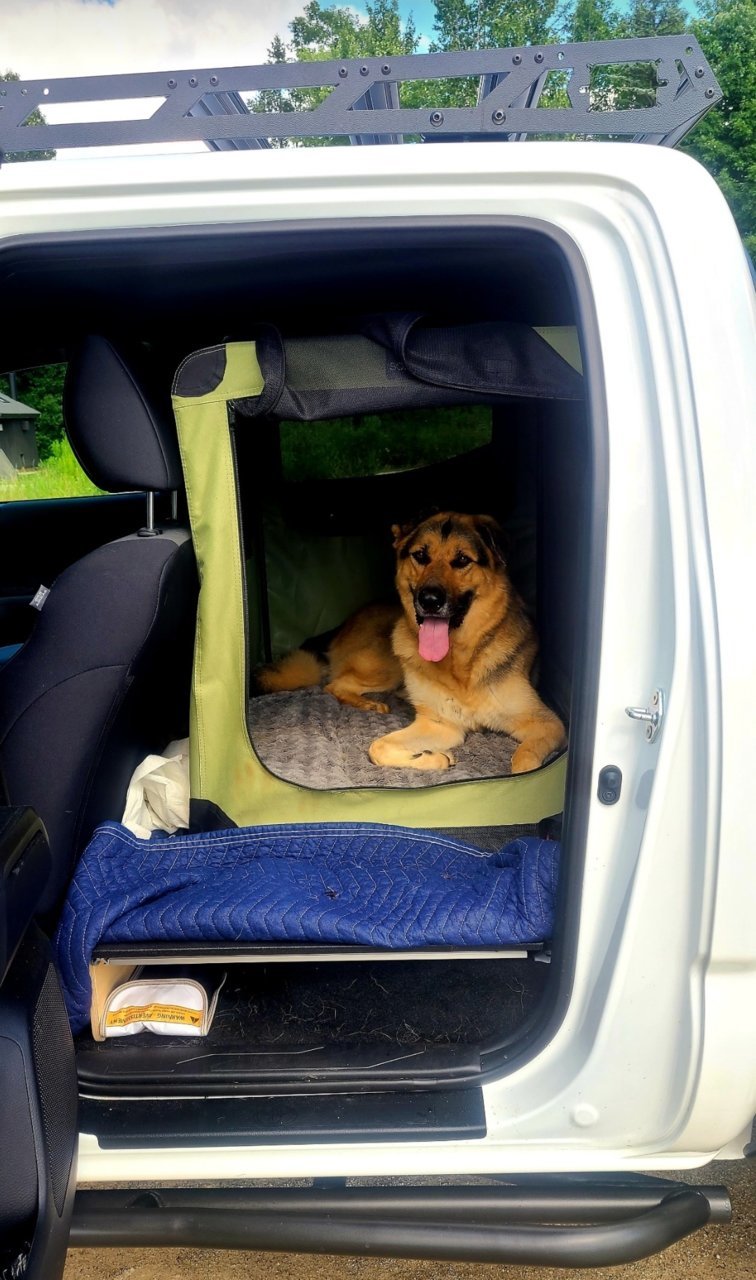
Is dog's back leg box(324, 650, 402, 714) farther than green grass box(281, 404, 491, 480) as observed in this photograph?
Yes

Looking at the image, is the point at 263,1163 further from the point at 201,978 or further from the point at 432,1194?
the point at 201,978

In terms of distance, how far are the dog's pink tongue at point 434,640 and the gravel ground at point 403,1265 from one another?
200cm

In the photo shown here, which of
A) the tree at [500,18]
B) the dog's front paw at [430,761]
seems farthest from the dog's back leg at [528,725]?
the tree at [500,18]

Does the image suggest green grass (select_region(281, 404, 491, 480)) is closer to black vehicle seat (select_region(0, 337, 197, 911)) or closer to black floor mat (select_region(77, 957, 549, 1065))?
black vehicle seat (select_region(0, 337, 197, 911))

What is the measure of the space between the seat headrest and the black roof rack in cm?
48

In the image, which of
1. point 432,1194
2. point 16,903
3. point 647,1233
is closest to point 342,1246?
point 432,1194

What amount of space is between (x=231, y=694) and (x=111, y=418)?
2.77 ft

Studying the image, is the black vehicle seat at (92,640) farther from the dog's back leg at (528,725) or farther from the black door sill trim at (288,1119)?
the dog's back leg at (528,725)

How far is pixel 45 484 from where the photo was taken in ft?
14.4

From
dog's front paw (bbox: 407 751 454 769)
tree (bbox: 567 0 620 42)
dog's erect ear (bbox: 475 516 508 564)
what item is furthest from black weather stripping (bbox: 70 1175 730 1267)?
tree (bbox: 567 0 620 42)

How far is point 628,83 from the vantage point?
1559mm

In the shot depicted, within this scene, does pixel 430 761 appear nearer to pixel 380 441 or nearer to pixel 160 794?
pixel 160 794

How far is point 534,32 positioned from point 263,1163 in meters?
7.57

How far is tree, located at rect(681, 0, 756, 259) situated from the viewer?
15.9m
